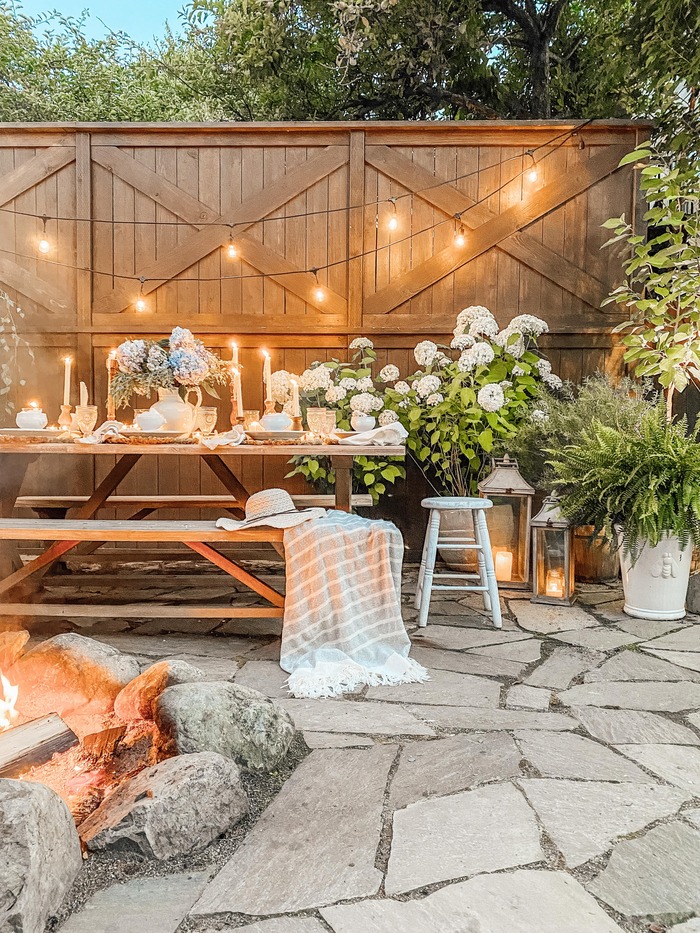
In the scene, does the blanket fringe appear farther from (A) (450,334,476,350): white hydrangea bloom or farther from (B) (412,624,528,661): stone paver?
(A) (450,334,476,350): white hydrangea bloom

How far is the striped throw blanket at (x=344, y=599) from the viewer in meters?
2.96

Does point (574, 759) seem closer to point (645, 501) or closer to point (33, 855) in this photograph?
point (33, 855)

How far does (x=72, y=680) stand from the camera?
96.9 inches

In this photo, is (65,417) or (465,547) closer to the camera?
(465,547)

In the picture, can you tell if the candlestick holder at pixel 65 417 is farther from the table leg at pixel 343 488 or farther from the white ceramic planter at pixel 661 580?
the white ceramic planter at pixel 661 580

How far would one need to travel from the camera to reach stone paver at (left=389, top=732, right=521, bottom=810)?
6.34 ft

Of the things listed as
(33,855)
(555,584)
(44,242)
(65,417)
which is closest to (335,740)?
(33,855)

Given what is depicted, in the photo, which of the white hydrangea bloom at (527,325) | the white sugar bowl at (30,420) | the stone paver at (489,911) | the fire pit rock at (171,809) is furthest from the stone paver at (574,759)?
the white hydrangea bloom at (527,325)

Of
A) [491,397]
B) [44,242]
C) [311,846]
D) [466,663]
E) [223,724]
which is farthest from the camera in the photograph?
[44,242]

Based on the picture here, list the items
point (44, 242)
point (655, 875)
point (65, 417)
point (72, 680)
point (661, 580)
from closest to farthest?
point (655, 875) → point (72, 680) → point (661, 580) → point (65, 417) → point (44, 242)

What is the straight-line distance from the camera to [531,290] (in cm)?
512

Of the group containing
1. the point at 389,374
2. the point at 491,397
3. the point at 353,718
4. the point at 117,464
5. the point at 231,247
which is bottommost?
the point at 353,718

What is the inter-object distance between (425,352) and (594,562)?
69.3 inches

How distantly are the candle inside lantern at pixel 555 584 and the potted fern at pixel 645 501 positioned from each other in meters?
0.33
